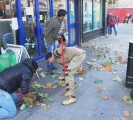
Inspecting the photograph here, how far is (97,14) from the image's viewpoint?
13.6 m

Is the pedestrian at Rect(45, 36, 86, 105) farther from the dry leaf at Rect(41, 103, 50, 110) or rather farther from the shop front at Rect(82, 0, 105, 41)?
the shop front at Rect(82, 0, 105, 41)

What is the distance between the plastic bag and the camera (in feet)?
15.5

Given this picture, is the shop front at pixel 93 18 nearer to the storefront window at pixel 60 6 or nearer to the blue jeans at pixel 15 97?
the storefront window at pixel 60 6

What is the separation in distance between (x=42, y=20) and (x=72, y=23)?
2593mm

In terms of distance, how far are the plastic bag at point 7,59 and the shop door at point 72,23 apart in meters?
5.15

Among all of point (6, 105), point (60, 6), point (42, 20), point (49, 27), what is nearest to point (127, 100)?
point (6, 105)

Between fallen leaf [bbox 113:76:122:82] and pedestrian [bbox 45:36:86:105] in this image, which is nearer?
pedestrian [bbox 45:36:86:105]

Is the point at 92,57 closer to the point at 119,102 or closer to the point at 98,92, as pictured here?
the point at 98,92

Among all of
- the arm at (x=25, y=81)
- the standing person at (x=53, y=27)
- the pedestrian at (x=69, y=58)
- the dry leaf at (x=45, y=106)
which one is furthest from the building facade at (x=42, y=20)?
the dry leaf at (x=45, y=106)

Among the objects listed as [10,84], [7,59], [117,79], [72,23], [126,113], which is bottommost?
[126,113]

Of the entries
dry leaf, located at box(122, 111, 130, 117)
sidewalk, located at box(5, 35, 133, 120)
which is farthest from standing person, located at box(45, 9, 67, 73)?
dry leaf, located at box(122, 111, 130, 117)

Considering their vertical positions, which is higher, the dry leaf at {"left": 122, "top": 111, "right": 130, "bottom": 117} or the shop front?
the shop front

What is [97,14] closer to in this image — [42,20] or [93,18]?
[93,18]

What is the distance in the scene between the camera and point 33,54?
24.5ft
